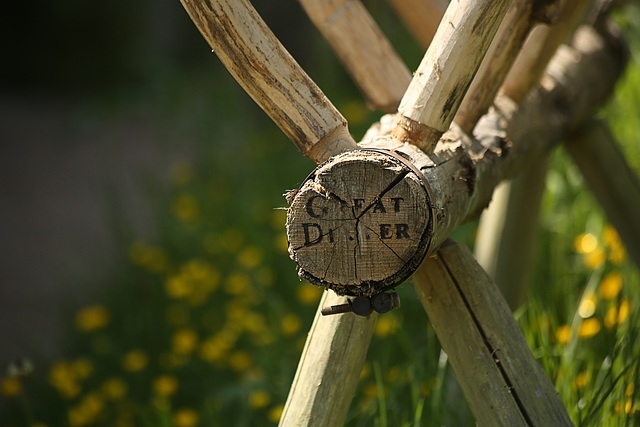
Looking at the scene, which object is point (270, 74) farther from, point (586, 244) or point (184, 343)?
point (586, 244)

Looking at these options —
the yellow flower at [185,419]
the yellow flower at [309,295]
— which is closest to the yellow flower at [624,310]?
the yellow flower at [309,295]

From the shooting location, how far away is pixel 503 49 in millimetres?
1027

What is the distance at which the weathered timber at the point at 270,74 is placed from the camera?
81cm

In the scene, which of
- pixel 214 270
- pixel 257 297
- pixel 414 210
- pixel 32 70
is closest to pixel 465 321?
pixel 414 210

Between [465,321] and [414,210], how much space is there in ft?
0.79

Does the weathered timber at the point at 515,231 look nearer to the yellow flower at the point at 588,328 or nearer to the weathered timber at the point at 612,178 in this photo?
the weathered timber at the point at 612,178

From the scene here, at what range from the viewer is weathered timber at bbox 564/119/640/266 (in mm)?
1749

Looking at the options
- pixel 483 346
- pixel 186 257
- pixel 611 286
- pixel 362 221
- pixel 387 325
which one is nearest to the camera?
pixel 362 221

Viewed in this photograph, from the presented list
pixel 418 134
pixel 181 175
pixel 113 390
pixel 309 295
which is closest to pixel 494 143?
pixel 418 134

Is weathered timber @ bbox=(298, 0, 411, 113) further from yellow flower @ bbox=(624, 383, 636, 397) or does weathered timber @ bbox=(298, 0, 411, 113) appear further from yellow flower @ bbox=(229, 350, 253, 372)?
yellow flower @ bbox=(229, 350, 253, 372)

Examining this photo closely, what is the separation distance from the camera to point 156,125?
4.36m

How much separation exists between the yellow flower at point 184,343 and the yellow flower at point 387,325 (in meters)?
0.54

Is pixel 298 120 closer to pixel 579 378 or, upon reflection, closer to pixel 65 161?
pixel 579 378

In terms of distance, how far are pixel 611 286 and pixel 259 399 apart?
958mm
